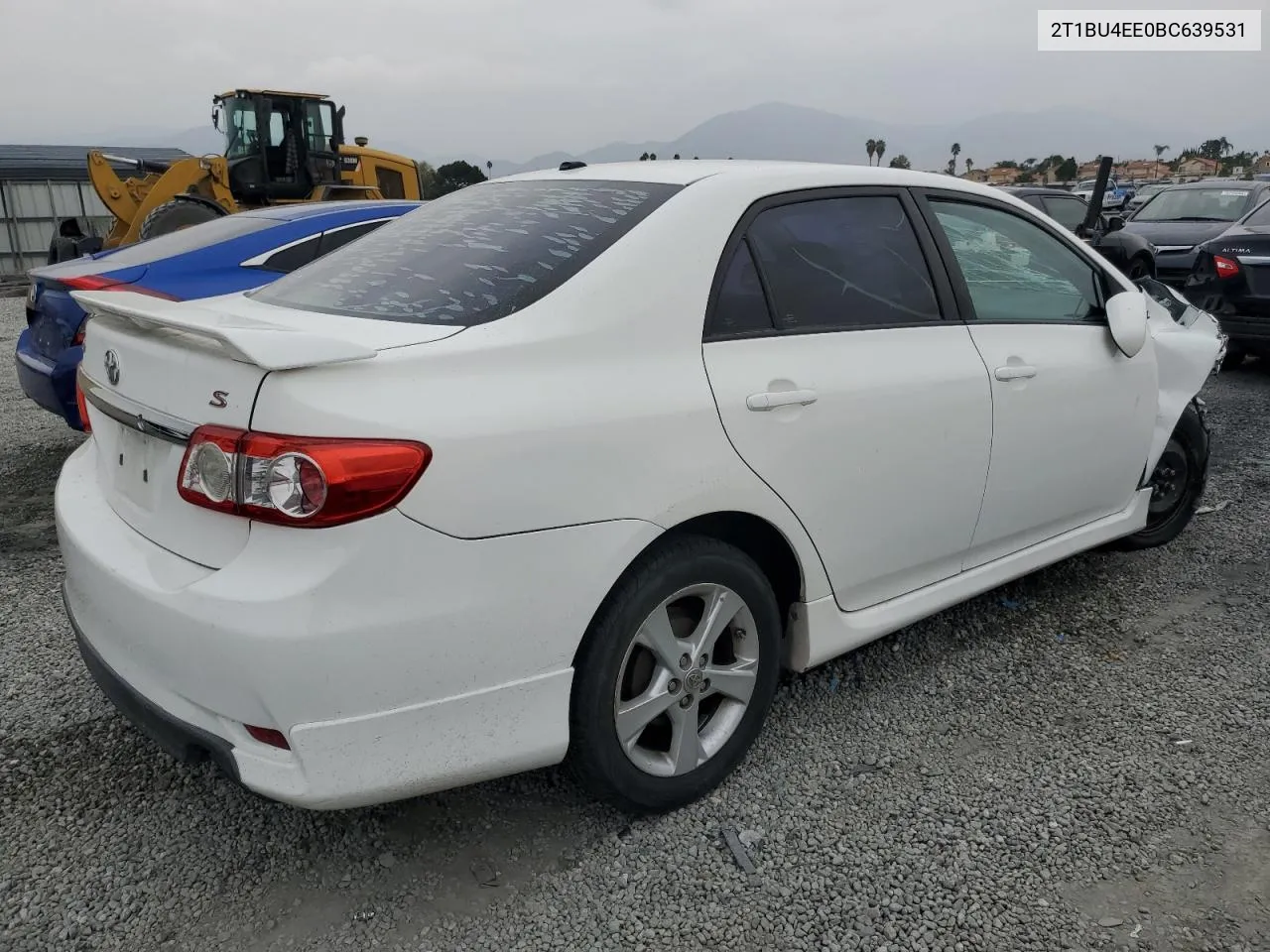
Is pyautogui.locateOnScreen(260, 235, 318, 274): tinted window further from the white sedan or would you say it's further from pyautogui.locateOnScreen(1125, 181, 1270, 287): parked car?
pyautogui.locateOnScreen(1125, 181, 1270, 287): parked car

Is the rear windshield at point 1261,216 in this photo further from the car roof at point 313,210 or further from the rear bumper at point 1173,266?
the car roof at point 313,210

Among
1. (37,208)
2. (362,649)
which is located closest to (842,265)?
(362,649)

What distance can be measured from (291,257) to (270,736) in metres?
3.78

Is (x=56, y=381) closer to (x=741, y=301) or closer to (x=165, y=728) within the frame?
(x=165, y=728)

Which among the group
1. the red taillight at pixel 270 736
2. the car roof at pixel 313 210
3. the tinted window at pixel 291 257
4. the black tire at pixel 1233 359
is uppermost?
the car roof at pixel 313 210

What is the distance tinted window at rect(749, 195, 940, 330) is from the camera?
261cm

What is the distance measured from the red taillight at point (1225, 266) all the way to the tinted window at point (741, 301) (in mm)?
6674

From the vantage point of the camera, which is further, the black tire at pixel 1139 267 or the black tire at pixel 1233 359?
the black tire at pixel 1139 267

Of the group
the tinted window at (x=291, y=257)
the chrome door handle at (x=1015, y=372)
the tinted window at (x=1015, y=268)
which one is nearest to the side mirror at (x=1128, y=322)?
the tinted window at (x=1015, y=268)

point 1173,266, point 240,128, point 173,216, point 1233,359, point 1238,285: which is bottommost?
point 1233,359

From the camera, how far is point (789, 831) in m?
2.48

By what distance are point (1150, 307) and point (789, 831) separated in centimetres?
276

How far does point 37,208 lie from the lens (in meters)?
20.5

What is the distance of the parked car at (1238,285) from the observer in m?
7.40
